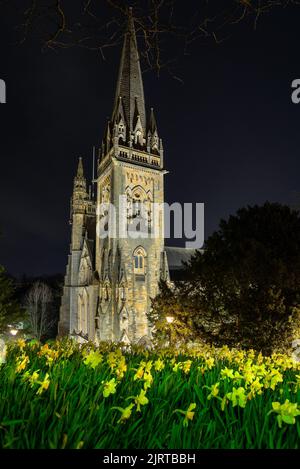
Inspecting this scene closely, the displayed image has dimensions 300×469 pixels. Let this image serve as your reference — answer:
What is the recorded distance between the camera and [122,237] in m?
38.2

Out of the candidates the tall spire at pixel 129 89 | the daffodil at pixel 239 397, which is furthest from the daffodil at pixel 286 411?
the tall spire at pixel 129 89

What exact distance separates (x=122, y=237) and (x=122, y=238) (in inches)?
4.2

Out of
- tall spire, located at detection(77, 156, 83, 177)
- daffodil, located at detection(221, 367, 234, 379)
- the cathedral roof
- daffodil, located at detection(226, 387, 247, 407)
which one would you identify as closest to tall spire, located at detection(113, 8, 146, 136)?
tall spire, located at detection(77, 156, 83, 177)

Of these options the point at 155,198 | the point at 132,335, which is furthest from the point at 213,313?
the point at 155,198

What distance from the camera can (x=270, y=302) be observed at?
14.3 m

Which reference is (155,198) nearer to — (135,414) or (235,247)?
(235,247)

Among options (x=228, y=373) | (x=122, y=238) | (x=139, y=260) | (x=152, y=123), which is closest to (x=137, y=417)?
(x=228, y=373)

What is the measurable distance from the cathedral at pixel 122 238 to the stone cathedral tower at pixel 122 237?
3.9 inches

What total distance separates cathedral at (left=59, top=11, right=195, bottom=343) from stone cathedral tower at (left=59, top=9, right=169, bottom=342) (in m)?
0.10

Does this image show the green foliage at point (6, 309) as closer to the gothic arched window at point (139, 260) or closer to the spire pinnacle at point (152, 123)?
the gothic arched window at point (139, 260)

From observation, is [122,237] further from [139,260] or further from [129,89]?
[129,89]

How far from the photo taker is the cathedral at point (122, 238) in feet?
121

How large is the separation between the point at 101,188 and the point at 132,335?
17.5m

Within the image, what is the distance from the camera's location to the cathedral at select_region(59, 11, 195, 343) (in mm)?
36875
